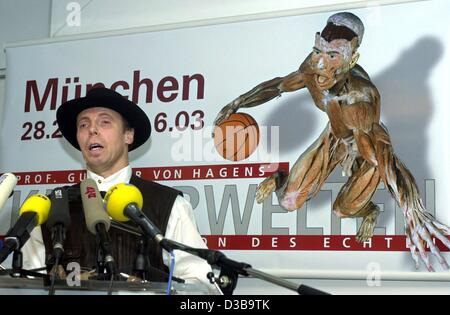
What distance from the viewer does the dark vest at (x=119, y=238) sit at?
236 centimetres

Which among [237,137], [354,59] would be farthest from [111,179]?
[354,59]

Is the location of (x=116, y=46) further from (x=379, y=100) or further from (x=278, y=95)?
(x=379, y=100)

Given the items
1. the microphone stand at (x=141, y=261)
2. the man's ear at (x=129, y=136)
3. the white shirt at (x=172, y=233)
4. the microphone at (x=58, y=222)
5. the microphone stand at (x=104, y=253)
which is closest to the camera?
the microphone stand at (x=104, y=253)

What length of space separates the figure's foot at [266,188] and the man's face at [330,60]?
38 cm

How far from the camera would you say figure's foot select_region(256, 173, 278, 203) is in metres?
2.81

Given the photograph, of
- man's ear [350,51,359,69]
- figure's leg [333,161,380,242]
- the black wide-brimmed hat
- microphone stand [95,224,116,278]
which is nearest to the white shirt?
the black wide-brimmed hat

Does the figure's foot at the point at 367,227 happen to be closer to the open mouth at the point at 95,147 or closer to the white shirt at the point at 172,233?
the white shirt at the point at 172,233

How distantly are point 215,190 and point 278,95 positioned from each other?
434 mm

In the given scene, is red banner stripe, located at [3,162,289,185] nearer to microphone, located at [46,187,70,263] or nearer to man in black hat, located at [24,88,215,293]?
man in black hat, located at [24,88,215,293]

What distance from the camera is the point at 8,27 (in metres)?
3.59

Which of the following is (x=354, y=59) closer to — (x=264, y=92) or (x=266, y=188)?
(x=264, y=92)

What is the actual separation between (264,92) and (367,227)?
65 cm

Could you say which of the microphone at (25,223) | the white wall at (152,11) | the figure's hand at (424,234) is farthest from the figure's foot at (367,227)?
the microphone at (25,223)
